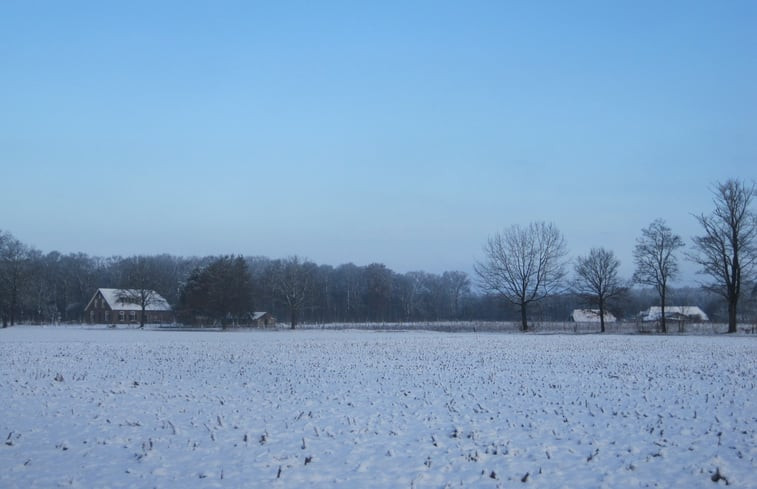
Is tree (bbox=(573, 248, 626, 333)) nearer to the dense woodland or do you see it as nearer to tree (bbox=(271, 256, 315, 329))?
the dense woodland

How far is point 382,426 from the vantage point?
41.7ft

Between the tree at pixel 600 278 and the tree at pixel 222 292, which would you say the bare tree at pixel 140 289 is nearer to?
the tree at pixel 222 292

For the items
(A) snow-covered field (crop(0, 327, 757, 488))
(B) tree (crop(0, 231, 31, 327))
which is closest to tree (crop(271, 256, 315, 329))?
(B) tree (crop(0, 231, 31, 327))

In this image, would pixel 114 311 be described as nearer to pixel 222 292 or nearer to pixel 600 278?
pixel 222 292

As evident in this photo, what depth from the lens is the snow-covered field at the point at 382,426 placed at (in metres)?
9.61

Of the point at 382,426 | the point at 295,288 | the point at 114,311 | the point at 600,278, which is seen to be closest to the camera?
the point at 382,426

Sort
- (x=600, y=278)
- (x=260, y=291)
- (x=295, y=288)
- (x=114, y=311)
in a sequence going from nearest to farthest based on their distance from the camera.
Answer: (x=600, y=278), (x=295, y=288), (x=260, y=291), (x=114, y=311)

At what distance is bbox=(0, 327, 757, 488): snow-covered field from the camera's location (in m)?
9.61

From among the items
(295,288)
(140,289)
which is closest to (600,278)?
(295,288)

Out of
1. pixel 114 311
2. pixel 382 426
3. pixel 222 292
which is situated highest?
pixel 222 292

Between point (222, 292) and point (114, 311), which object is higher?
point (222, 292)

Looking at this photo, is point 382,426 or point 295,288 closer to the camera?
point 382,426

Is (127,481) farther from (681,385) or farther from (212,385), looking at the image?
(681,385)

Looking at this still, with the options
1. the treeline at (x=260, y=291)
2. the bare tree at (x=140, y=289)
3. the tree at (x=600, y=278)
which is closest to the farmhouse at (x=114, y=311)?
the treeline at (x=260, y=291)
